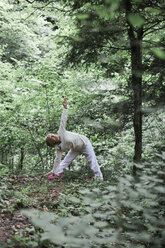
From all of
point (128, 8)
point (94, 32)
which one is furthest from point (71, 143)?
point (128, 8)

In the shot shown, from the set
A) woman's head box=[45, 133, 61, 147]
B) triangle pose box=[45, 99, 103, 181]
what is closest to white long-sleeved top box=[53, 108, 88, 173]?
triangle pose box=[45, 99, 103, 181]

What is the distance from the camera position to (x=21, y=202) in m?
3.93

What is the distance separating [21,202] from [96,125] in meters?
1.82

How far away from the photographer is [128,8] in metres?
4.17

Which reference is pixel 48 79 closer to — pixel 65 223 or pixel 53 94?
pixel 53 94

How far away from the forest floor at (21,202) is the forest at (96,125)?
2 cm

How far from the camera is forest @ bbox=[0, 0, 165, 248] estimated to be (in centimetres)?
214

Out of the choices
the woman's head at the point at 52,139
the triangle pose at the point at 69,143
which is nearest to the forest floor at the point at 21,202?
the triangle pose at the point at 69,143

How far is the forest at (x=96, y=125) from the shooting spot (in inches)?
84.4

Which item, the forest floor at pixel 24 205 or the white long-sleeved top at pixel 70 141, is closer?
the forest floor at pixel 24 205

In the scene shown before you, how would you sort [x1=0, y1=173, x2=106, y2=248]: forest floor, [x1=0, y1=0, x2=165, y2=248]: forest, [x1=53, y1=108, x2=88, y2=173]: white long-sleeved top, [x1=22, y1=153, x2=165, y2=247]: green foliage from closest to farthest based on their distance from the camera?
[x1=22, y1=153, x2=165, y2=247]: green foliage < [x1=0, y1=0, x2=165, y2=248]: forest < [x1=0, y1=173, x2=106, y2=248]: forest floor < [x1=53, y1=108, x2=88, y2=173]: white long-sleeved top

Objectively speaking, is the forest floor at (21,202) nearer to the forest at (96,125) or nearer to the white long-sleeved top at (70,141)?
the forest at (96,125)

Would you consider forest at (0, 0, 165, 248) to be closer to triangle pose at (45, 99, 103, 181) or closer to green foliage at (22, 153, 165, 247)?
green foliage at (22, 153, 165, 247)

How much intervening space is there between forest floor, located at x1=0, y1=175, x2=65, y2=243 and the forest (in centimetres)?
2
